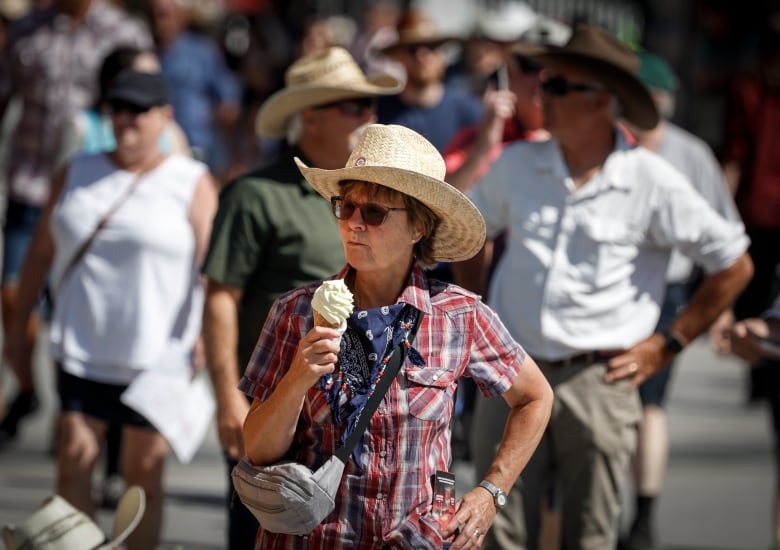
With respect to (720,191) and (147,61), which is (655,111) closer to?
(720,191)

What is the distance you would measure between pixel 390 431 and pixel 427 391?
141 millimetres

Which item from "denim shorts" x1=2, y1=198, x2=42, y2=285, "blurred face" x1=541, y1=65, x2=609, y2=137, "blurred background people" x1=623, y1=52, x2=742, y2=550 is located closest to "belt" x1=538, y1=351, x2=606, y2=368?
"blurred face" x1=541, y1=65, x2=609, y2=137

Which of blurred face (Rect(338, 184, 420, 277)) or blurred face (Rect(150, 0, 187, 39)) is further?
blurred face (Rect(150, 0, 187, 39))

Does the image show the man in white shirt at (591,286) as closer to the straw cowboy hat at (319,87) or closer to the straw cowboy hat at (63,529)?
the straw cowboy hat at (319,87)

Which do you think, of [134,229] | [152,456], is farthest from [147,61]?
[152,456]

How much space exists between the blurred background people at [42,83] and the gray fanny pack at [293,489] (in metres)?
5.45

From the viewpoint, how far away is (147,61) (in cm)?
757

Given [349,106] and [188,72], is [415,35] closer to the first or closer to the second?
[188,72]

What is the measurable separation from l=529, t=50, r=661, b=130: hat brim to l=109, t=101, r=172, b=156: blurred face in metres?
1.50

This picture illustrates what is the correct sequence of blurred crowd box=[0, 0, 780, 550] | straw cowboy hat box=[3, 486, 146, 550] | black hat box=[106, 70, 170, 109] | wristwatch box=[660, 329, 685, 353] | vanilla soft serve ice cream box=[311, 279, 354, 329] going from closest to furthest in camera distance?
1. vanilla soft serve ice cream box=[311, 279, 354, 329]
2. straw cowboy hat box=[3, 486, 146, 550]
3. blurred crowd box=[0, 0, 780, 550]
4. wristwatch box=[660, 329, 685, 353]
5. black hat box=[106, 70, 170, 109]

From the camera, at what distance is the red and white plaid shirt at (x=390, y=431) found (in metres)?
4.06

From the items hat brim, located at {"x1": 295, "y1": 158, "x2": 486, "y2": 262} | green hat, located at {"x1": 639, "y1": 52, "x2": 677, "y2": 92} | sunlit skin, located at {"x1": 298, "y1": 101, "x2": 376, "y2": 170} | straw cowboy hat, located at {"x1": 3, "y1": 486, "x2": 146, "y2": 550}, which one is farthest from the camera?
green hat, located at {"x1": 639, "y1": 52, "x2": 677, "y2": 92}

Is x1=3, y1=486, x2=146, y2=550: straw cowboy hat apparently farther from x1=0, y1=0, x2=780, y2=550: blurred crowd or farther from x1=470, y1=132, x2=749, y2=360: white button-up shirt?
x1=470, y1=132, x2=749, y2=360: white button-up shirt

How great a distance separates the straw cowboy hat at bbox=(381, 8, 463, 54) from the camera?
923cm
